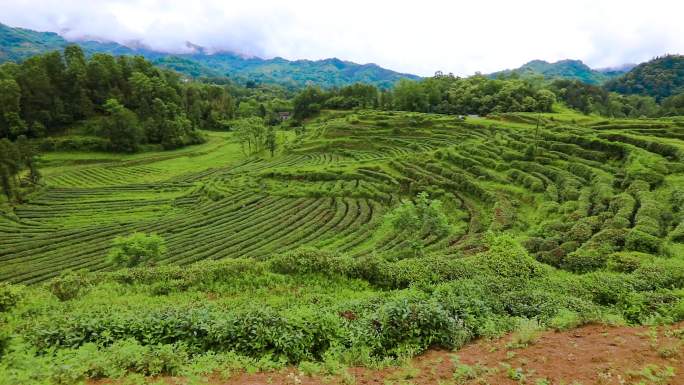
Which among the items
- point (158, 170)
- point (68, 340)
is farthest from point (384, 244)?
point (158, 170)

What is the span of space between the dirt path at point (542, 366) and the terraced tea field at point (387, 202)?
13.9 metres

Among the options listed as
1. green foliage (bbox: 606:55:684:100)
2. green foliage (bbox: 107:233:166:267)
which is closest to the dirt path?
green foliage (bbox: 107:233:166:267)

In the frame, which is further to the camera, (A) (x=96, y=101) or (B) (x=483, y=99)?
(B) (x=483, y=99)

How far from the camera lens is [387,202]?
5434 centimetres

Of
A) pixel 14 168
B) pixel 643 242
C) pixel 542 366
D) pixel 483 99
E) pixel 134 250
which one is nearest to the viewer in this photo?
pixel 542 366

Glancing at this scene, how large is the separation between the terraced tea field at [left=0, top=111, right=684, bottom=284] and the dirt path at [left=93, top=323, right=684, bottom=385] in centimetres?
1386

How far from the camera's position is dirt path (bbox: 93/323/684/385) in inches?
356

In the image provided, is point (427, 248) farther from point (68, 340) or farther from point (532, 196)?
point (68, 340)

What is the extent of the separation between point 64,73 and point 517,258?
130 m

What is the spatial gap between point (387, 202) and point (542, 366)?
147ft

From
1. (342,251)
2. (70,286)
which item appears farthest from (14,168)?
(342,251)

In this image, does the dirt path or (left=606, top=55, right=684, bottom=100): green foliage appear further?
(left=606, top=55, right=684, bottom=100): green foliage

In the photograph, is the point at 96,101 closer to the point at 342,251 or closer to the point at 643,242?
the point at 342,251

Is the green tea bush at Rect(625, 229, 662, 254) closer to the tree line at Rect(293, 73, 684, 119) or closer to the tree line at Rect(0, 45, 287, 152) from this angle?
the tree line at Rect(293, 73, 684, 119)
